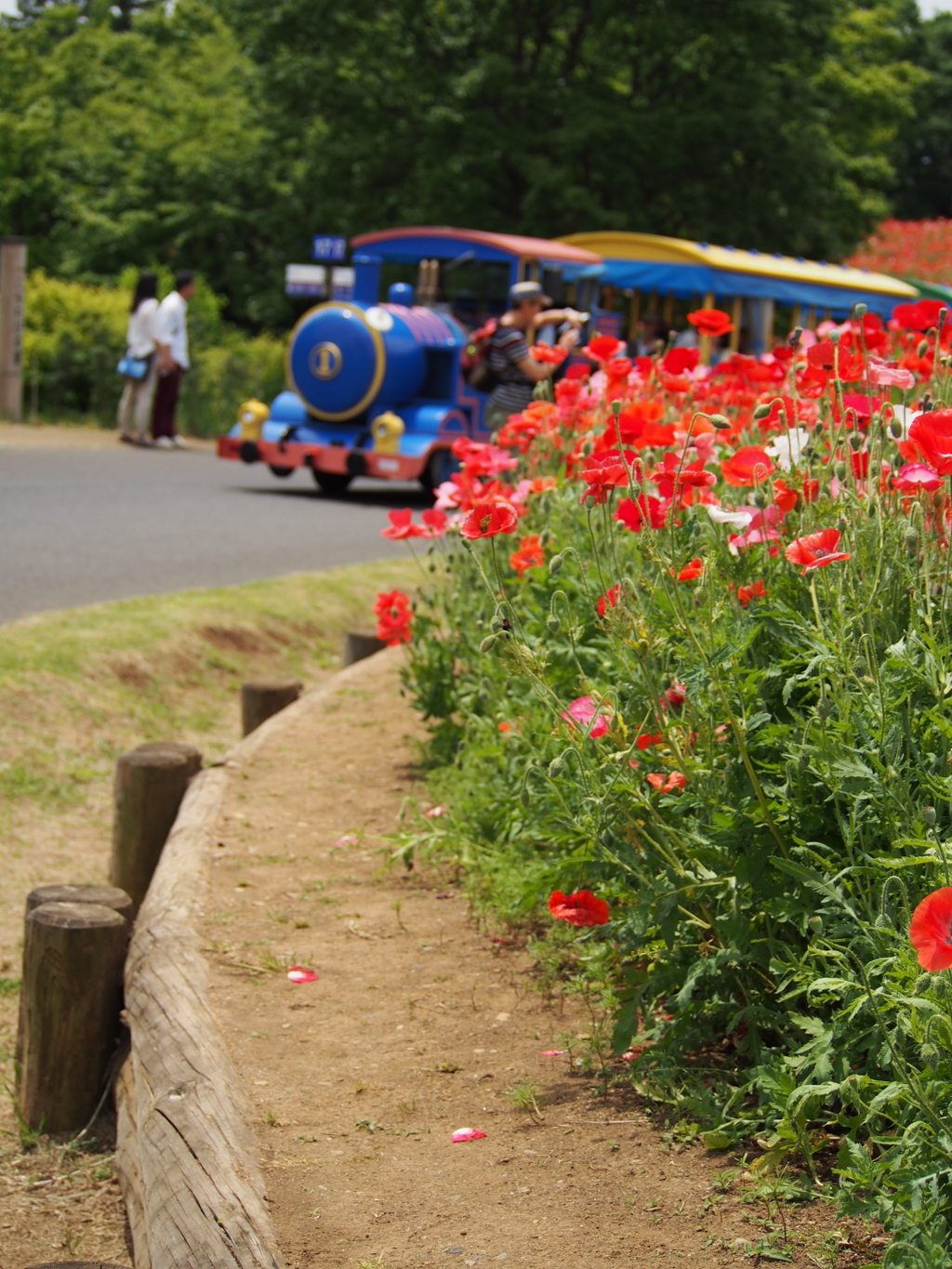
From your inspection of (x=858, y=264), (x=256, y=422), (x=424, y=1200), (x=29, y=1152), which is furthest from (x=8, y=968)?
(x=858, y=264)

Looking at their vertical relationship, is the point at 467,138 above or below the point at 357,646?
above

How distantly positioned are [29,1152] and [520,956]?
1178 millimetres

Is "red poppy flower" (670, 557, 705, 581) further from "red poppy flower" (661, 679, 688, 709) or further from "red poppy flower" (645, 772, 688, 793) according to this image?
"red poppy flower" (645, 772, 688, 793)

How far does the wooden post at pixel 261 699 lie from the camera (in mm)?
5566

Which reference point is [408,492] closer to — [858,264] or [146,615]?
[146,615]

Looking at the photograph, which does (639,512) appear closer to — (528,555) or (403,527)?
(528,555)

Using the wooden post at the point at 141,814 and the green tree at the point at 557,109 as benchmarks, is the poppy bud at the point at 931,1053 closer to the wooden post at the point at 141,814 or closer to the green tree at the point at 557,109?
the wooden post at the point at 141,814

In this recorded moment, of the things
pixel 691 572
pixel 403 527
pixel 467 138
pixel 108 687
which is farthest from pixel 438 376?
pixel 467 138

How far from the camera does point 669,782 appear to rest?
2543 mm

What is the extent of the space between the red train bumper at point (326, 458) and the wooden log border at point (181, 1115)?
905 cm

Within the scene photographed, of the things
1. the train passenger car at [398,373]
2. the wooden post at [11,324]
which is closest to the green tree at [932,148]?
the wooden post at [11,324]

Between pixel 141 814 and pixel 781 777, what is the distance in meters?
2.39

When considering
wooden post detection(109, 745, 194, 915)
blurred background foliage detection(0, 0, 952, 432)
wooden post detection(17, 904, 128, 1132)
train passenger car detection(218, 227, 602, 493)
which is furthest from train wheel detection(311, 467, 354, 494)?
wooden post detection(17, 904, 128, 1132)

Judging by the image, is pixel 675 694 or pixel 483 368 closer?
pixel 675 694
